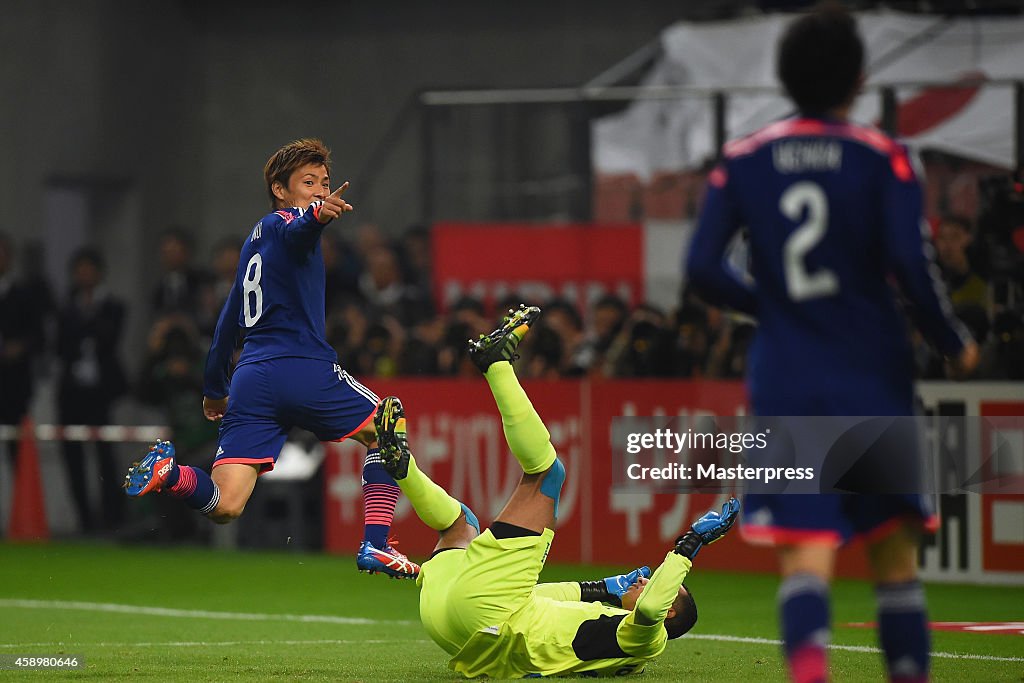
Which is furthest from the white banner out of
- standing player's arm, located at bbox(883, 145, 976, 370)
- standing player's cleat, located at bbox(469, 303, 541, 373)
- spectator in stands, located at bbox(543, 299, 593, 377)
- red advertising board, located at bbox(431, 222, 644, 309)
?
standing player's arm, located at bbox(883, 145, 976, 370)

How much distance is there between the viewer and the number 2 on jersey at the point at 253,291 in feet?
26.7

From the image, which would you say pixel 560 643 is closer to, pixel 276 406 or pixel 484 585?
pixel 484 585

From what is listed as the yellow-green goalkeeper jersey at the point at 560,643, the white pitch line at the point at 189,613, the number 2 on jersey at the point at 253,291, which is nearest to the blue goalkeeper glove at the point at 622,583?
the yellow-green goalkeeper jersey at the point at 560,643

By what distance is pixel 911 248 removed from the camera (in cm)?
478

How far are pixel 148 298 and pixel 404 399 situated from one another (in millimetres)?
8019

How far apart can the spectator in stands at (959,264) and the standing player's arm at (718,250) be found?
710 centimetres

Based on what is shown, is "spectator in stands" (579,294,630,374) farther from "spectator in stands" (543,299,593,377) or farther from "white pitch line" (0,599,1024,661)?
"white pitch line" (0,599,1024,661)

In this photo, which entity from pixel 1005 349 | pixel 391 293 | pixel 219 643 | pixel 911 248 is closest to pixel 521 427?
pixel 911 248

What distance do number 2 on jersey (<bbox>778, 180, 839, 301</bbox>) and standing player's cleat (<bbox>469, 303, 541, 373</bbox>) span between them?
2.19 metres

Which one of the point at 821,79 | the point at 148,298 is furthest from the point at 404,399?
the point at 821,79

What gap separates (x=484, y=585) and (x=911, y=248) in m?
2.65

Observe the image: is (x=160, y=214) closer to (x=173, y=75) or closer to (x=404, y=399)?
(x=173, y=75)

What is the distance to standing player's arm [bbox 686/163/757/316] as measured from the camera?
5023 mm

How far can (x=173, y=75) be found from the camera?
72.8ft
